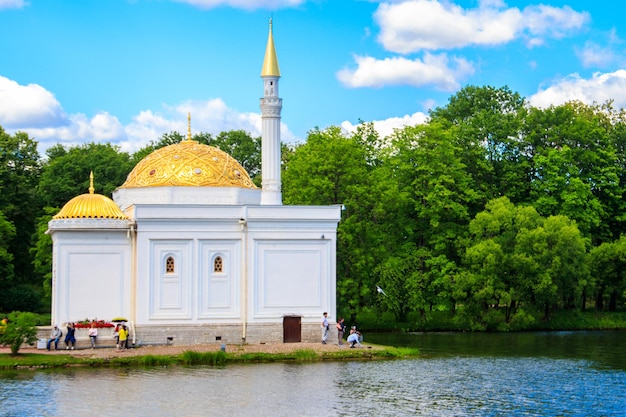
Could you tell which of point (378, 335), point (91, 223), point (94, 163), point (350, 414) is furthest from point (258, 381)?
point (94, 163)

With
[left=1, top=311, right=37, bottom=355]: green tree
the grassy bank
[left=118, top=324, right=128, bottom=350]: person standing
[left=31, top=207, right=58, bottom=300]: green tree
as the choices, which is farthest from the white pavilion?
[left=31, top=207, right=58, bottom=300]: green tree

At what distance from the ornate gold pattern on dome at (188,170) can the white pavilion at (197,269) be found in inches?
99.2

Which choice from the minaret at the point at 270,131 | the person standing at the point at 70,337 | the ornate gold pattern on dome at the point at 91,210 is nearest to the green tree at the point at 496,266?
the minaret at the point at 270,131

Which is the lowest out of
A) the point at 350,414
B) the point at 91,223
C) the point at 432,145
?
the point at 350,414

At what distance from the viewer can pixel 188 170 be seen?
44.1 m

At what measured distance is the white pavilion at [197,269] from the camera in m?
40.7

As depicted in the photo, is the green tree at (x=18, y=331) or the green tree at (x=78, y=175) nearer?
the green tree at (x=18, y=331)

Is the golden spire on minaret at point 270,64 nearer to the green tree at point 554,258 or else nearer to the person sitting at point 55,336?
the person sitting at point 55,336

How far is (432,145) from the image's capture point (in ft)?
196

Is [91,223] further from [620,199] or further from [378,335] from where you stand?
[620,199]

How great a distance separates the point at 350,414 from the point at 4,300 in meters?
34.3

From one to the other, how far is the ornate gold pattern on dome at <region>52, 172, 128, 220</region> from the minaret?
20.7 ft

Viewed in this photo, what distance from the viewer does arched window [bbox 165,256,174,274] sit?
4116 cm

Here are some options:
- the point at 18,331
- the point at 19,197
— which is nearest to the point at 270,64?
the point at 18,331
